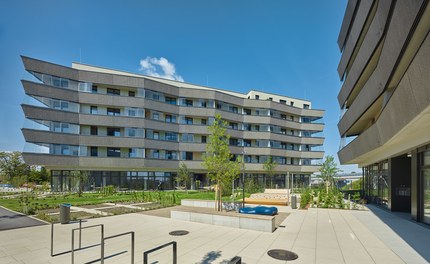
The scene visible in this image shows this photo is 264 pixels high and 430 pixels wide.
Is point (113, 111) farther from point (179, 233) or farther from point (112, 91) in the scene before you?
point (179, 233)

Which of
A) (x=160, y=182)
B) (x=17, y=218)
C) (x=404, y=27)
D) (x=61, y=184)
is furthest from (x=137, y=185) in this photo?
(x=404, y=27)

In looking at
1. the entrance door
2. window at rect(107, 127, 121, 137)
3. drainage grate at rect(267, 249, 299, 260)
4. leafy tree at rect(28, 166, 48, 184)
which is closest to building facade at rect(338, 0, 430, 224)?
the entrance door

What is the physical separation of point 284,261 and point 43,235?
10.2m

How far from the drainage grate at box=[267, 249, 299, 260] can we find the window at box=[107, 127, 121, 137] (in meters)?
36.0

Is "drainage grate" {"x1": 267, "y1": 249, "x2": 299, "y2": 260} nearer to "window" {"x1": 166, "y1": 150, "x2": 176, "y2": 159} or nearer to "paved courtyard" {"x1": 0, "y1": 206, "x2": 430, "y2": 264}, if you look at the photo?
"paved courtyard" {"x1": 0, "y1": 206, "x2": 430, "y2": 264}

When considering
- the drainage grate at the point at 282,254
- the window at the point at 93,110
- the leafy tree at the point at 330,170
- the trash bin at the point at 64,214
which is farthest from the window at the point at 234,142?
the drainage grate at the point at 282,254

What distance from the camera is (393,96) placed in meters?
8.27

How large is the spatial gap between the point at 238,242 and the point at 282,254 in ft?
6.24

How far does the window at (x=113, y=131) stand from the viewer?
127 feet

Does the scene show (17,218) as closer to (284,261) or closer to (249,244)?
(249,244)

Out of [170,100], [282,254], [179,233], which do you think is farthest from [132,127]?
[282,254]

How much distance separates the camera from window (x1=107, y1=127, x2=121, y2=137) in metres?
38.8

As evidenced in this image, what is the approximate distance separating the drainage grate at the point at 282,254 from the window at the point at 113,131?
118 ft

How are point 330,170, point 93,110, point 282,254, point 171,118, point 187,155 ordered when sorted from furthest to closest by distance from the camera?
point 187,155, point 171,118, point 93,110, point 330,170, point 282,254
